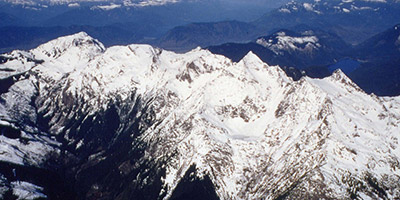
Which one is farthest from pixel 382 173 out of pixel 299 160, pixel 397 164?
pixel 299 160

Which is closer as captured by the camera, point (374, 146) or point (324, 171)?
point (324, 171)

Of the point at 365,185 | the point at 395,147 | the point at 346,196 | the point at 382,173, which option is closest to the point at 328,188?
the point at 346,196

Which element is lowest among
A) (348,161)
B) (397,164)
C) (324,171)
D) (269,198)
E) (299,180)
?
(269,198)

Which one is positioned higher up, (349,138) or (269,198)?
(349,138)

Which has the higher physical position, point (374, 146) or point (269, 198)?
point (374, 146)

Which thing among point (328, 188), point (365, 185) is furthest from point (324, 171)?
point (365, 185)

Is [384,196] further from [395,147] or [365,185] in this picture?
[395,147]

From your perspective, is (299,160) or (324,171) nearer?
(324,171)

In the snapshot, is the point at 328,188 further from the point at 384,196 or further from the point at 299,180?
the point at 384,196
